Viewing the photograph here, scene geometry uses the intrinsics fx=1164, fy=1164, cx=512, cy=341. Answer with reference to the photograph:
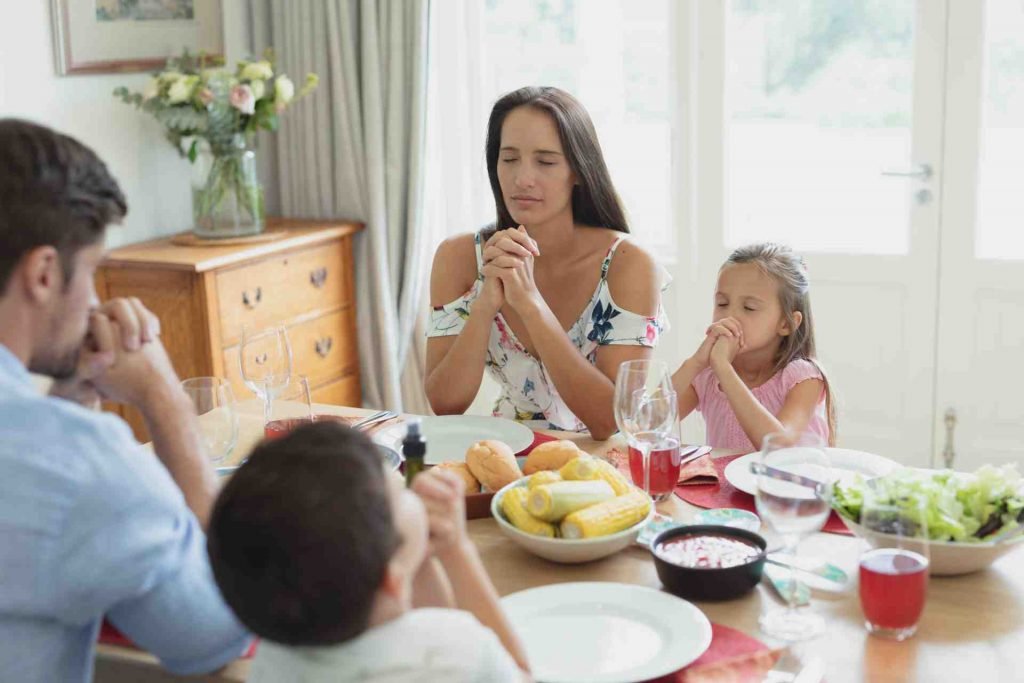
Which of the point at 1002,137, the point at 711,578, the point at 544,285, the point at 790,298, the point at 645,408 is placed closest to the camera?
the point at 711,578

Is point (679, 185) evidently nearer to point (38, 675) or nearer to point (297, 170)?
point (297, 170)

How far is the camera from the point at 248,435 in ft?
7.00

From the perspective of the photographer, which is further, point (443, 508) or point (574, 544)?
point (574, 544)

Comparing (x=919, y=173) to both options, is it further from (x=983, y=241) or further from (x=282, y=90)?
(x=282, y=90)

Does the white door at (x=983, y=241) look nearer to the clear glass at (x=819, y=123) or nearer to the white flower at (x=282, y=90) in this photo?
the clear glass at (x=819, y=123)

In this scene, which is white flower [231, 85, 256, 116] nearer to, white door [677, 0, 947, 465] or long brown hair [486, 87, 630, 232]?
long brown hair [486, 87, 630, 232]

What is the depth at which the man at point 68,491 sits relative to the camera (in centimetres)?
113

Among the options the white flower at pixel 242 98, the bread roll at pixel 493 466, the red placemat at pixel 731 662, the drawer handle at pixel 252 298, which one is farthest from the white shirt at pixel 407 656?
the white flower at pixel 242 98

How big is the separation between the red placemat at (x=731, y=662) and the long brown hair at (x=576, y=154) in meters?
1.34

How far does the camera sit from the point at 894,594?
1.32 meters

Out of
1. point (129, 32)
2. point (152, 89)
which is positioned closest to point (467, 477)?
point (152, 89)

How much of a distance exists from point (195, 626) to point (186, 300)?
233 centimetres

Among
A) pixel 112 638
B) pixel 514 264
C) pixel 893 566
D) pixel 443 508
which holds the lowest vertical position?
pixel 112 638

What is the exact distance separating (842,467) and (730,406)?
38 cm
